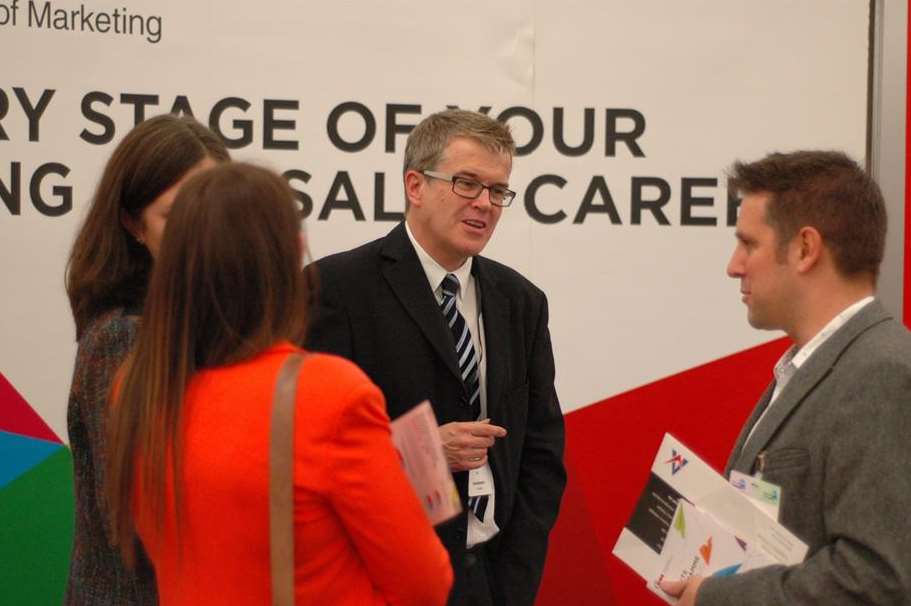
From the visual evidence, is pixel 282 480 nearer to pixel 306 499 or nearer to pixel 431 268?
pixel 306 499

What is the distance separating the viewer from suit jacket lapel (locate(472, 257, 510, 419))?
8.80ft

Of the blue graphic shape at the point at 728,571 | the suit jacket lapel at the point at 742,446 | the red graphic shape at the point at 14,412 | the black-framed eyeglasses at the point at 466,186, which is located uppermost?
the black-framed eyeglasses at the point at 466,186

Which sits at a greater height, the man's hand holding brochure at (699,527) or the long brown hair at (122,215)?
the long brown hair at (122,215)

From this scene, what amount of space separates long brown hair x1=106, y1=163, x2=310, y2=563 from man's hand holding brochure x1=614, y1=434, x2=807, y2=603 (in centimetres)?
79

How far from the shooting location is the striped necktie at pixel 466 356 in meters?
2.67

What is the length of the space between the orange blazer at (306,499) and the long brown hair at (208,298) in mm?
26

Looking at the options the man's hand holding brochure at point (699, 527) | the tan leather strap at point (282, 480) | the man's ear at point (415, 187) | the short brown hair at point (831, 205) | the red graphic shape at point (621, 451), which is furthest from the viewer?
the red graphic shape at point (621, 451)

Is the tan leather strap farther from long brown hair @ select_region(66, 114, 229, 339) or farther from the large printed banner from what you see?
the large printed banner

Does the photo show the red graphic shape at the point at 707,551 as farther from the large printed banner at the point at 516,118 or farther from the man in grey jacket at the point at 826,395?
the large printed banner at the point at 516,118

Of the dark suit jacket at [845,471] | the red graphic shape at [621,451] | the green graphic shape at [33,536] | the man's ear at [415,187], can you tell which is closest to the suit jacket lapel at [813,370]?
Answer: the dark suit jacket at [845,471]

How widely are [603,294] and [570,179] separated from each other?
0.35 meters

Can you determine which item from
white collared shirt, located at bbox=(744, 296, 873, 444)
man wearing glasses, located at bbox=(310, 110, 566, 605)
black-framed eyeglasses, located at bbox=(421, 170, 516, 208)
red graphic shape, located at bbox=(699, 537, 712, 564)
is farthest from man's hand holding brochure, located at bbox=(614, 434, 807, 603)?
black-framed eyeglasses, located at bbox=(421, 170, 516, 208)

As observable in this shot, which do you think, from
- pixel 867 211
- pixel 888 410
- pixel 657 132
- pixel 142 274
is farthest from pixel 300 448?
pixel 657 132

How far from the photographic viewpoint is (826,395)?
182 cm
